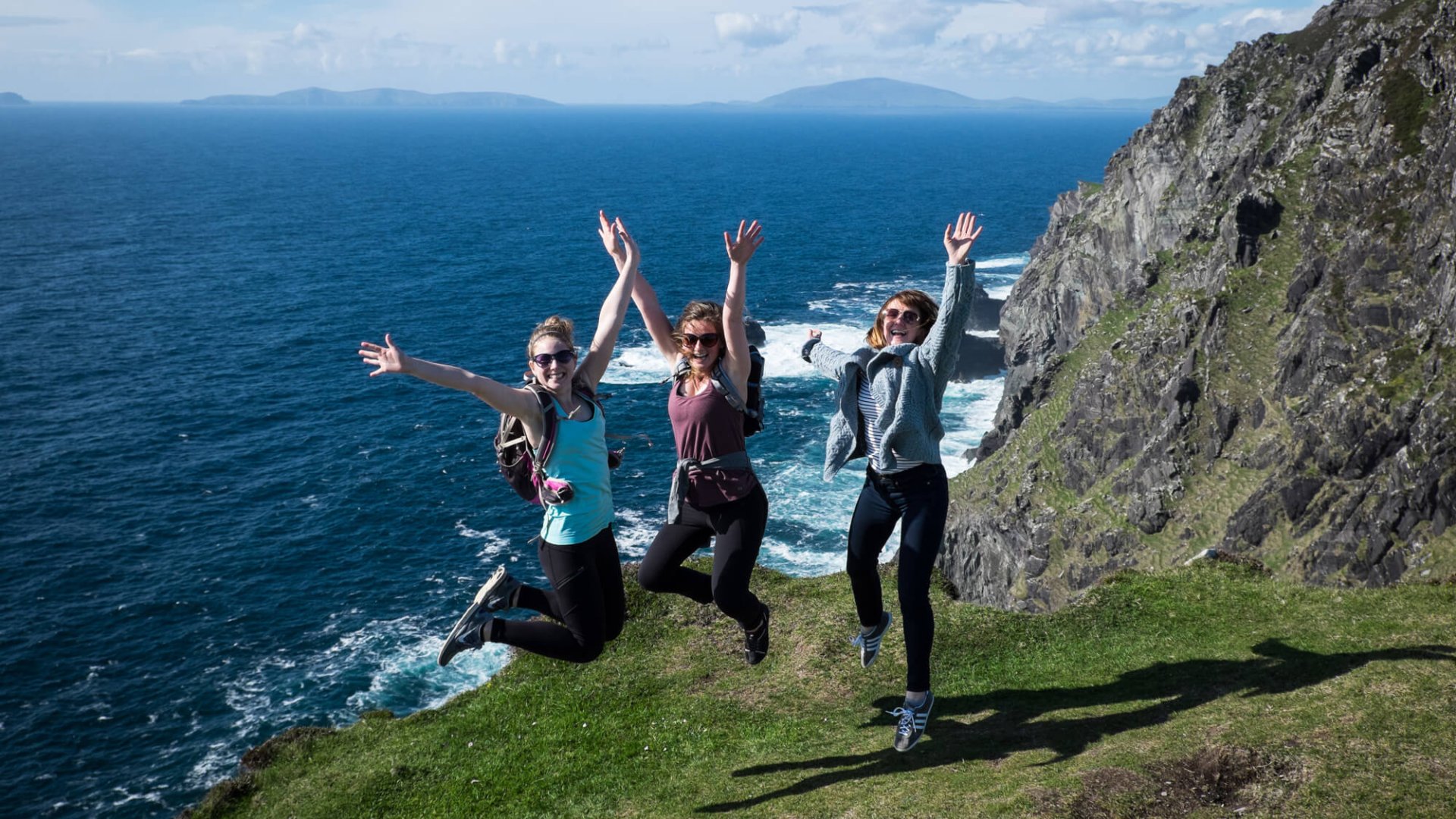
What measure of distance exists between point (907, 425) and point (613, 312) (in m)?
3.97

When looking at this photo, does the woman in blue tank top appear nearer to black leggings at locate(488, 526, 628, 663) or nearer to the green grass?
black leggings at locate(488, 526, 628, 663)

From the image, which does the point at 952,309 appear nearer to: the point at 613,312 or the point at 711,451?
the point at 711,451

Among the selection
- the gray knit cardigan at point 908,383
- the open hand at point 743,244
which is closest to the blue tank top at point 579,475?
the open hand at point 743,244

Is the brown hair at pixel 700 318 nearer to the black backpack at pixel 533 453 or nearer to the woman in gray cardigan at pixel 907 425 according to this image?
the black backpack at pixel 533 453

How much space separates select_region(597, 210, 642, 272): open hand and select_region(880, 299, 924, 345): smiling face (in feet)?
10.7

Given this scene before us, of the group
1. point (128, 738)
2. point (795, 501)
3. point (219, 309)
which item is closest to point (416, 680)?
point (128, 738)

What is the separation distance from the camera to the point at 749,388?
12477mm

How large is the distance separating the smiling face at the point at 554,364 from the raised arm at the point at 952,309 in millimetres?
4288

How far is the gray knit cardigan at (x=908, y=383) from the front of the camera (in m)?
11.8

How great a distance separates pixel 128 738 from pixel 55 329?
80157 millimetres

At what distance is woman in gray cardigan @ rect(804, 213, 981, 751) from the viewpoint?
11969mm

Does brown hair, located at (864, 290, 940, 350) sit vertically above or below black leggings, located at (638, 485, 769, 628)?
above

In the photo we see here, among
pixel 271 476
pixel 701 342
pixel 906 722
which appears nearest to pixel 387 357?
pixel 701 342

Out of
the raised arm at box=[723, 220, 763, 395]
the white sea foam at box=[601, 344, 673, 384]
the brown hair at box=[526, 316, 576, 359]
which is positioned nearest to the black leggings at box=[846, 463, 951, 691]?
the raised arm at box=[723, 220, 763, 395]
